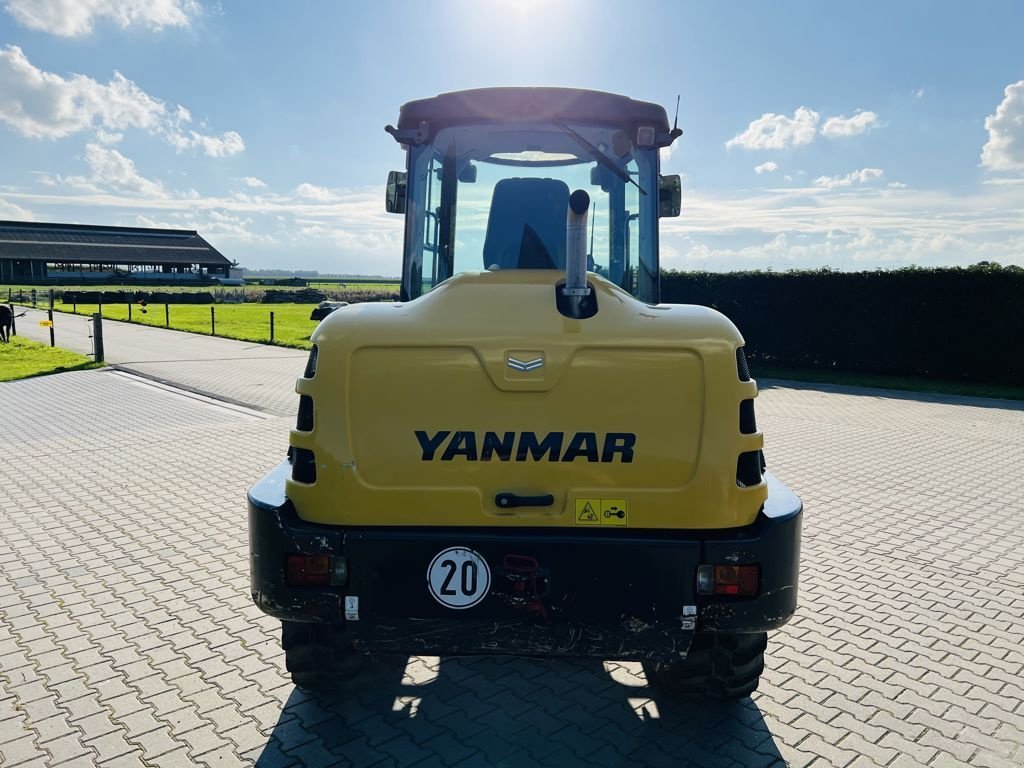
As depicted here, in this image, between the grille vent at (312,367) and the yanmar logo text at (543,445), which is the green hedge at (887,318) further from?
the grille vent at (312,367)

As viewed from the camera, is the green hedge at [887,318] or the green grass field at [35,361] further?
the green hedge at [887,318]

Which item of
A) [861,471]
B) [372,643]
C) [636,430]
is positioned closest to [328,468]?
[372,643]

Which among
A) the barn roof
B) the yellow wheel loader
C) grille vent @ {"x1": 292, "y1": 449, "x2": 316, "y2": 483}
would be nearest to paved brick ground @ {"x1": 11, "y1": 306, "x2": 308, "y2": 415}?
grille vent @ {"x1": 292, "y1": 449, "x2": 316, "y2": 483}

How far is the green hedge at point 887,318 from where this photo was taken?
52.2ft

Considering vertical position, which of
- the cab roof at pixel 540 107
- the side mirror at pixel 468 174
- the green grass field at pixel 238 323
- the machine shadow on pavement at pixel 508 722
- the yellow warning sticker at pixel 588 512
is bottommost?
the green grass field at pixel 238 323

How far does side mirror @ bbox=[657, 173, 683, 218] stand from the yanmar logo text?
5.99ft

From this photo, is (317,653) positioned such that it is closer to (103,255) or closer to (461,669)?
(461,669)

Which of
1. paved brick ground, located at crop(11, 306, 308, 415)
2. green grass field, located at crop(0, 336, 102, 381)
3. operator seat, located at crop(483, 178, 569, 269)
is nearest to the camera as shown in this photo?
operator seat, located at crop(483, 178, 569, 269)

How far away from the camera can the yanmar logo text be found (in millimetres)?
2770

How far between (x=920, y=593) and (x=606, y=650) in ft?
10.3

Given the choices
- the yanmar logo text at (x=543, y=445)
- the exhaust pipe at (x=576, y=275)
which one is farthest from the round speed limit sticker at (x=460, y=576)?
the exhaust pipe at (x=576, y=275)

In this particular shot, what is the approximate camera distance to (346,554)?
2.78m

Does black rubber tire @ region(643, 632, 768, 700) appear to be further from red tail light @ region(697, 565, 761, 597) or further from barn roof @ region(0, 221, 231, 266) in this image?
barn roof @ region(0, 221, 231, 266)

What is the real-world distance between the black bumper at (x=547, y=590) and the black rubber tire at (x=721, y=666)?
0.41 m
